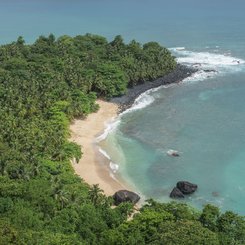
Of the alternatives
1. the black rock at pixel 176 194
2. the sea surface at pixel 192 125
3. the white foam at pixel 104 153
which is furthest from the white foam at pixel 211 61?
the black rock at pixel 176 194

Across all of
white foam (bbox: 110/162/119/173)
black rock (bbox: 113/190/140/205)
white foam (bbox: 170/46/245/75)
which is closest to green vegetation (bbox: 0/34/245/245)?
black rock (bbox: 113/190/140/205)

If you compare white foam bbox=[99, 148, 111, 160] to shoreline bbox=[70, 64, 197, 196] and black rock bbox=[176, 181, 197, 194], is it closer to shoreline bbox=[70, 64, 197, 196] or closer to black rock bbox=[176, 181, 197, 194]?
shoreline bbox=[70, 64, 197, 196]

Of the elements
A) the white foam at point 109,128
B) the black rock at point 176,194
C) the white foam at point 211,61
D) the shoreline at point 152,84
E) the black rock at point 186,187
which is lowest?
the black rock at point 176,194

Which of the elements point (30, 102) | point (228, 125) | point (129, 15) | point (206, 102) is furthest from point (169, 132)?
point (129, 15)

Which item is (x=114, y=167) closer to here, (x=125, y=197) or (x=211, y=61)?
(x=125, y=197)

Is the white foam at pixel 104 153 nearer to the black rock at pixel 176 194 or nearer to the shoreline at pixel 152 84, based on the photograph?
the black rock at pixel 176 194

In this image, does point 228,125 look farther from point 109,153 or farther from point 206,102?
point 109,153
